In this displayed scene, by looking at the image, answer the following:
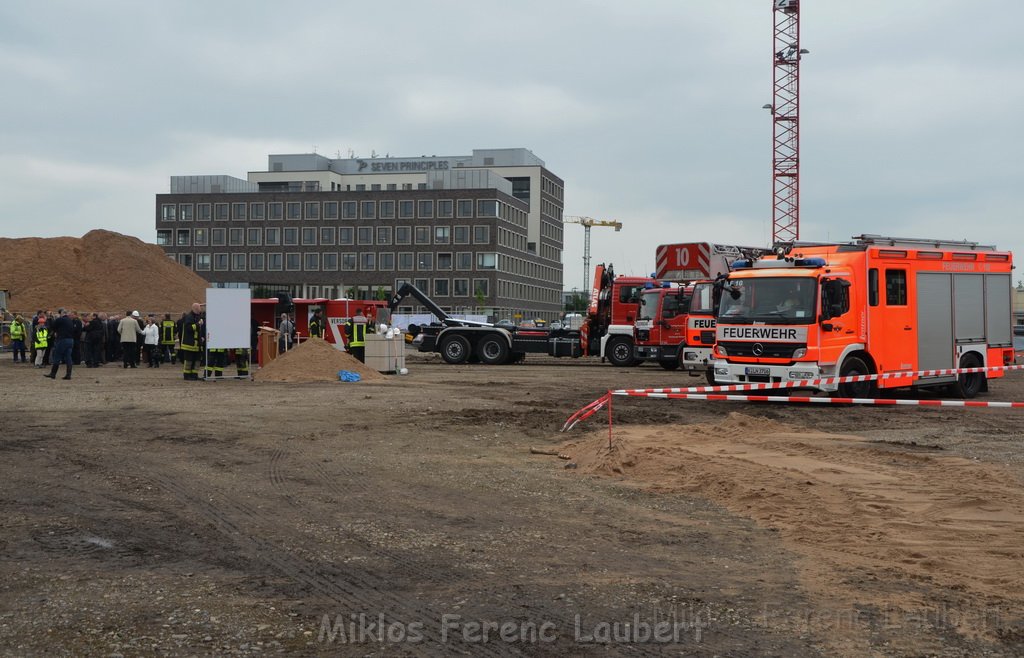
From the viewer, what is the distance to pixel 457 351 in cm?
3347

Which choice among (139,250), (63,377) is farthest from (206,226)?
(63,377)

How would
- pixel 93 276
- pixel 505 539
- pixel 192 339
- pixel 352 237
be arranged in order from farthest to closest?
pixel 352 237, pixel 93 276, pixel 192 339, pixel 505 539

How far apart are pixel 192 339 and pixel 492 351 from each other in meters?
12.5

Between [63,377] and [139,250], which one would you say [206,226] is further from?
[63,377]

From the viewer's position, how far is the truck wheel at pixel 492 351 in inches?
1313

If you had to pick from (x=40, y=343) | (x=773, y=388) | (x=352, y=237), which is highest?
(x=352, y=237)

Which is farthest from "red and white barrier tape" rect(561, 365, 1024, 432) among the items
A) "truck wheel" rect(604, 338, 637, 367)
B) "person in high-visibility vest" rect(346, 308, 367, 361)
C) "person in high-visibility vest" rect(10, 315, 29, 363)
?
"person in high-visibility vest" rect(10, 315, 29, 363)

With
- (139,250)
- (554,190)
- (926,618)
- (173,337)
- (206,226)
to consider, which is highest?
(554,190)

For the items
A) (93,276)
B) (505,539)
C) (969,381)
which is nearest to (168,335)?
(969,381)

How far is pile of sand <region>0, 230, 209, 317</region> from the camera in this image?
52.5 metres

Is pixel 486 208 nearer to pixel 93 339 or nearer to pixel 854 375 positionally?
pixel 93 339

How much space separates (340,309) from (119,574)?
95.8ft

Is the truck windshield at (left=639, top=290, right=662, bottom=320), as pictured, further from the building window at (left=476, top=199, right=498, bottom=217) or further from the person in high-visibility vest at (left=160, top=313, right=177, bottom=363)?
the building window at (left=476, top=199, right=498, bottom=217)

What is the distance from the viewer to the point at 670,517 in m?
7.95
